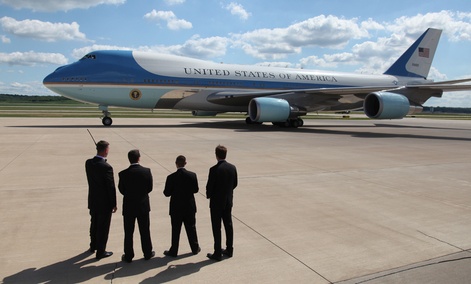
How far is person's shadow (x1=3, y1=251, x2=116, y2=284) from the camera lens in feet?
10.8

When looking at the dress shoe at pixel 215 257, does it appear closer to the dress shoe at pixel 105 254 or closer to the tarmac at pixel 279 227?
the tarmac at pixel 279 227

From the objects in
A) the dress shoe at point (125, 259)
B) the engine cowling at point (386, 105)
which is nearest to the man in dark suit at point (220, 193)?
the dress shoe at point (125, 259)

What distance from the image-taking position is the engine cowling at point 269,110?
20.3 m

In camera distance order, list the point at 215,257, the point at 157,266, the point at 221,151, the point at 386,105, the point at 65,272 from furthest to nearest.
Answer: the point at 386,105 → the point at 221,151 → the point at 215,257 → the point at 157,266 → the point at 65,272

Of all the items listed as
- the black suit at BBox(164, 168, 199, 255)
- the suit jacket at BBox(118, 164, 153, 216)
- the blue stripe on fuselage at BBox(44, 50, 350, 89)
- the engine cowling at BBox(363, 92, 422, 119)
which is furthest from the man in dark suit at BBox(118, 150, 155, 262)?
the engine cowling at BBox(363, 92, 422, 119)

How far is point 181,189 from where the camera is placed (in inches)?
156

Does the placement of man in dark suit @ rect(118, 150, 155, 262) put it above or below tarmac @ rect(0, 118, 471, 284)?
above

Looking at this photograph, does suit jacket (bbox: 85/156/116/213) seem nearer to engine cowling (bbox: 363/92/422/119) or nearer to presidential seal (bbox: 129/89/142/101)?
presidential seal (bbox: 129/89/142/101)

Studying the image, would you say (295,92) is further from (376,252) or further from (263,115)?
(376,252)

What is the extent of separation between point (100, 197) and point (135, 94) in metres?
17.4

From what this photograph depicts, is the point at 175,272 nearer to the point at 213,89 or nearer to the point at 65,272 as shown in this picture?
the point at 65,272

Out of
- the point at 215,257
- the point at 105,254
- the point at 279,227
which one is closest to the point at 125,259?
the point at 105,254

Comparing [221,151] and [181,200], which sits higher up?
[221,151]

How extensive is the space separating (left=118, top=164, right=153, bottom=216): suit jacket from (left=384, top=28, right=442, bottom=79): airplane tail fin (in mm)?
28616
